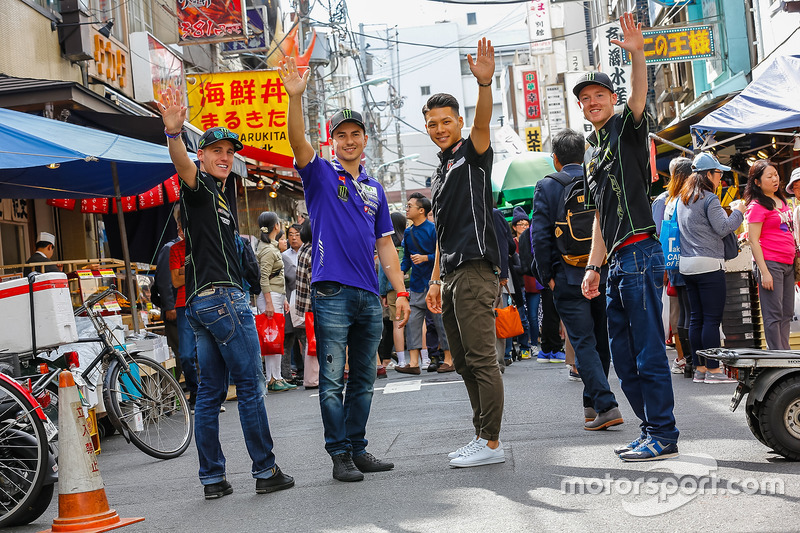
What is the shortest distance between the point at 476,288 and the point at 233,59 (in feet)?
78.7

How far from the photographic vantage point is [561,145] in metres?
7.23

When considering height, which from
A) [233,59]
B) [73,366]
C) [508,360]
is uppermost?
[233,59]

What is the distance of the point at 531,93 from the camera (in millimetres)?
55156

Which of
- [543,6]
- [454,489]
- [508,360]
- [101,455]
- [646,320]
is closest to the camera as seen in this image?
[454,489]

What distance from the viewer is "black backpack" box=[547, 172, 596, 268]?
690 centimetres

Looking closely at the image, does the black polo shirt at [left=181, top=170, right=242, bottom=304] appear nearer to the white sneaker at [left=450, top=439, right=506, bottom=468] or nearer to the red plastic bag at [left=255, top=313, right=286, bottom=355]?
the white sneaker at [left=450, top=439, right=506, bottom=468]

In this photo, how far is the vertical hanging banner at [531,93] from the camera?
54.4 metres

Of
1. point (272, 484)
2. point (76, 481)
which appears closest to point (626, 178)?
point (272, 484)

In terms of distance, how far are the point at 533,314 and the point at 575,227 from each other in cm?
783

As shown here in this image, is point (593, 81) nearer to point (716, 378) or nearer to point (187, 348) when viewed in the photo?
point (716, 378)

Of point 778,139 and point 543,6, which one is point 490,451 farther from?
point 543,6

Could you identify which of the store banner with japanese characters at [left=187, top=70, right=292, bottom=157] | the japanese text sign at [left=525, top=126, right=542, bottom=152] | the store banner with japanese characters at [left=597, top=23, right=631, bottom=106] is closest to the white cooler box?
the store banner with japanese characters at [left=187, top=70, right=292, bottom=157]

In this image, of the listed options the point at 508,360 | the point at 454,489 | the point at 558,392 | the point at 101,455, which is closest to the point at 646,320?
the point at 454,489

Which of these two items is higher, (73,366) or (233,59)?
(233,59)
